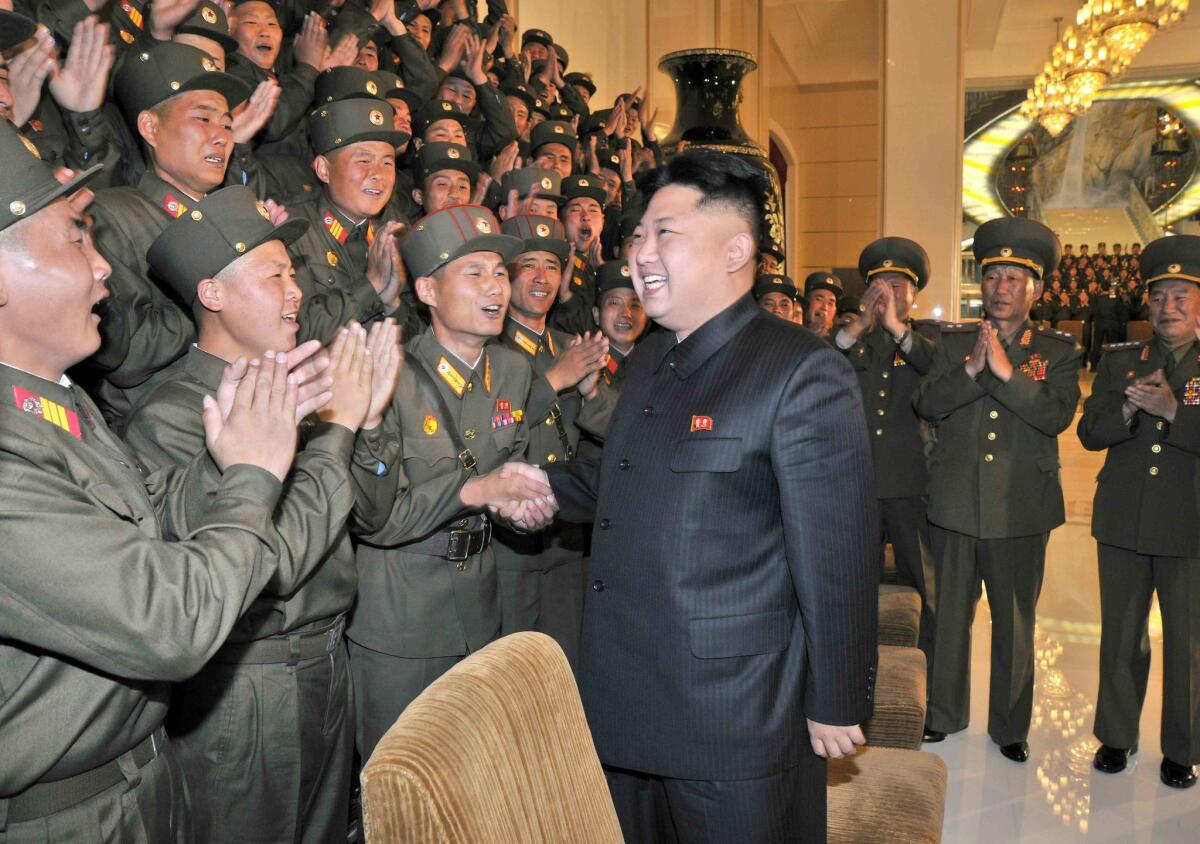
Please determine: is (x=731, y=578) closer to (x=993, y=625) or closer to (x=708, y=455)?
(x=708, y=455)

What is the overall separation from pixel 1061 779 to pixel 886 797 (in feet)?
5.63

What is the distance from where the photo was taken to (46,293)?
1.29m

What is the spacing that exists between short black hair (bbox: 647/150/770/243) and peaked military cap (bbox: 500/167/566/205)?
2.53 metres

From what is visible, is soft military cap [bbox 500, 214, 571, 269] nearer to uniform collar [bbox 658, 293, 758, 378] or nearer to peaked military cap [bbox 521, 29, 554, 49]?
uniform collar [bbox 658, 293, 758, 378]

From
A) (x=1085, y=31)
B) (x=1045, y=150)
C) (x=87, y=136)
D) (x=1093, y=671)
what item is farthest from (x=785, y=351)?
(x=1045, y=150)

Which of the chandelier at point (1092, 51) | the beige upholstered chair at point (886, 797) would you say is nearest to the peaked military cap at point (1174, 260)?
the beige upholstered chair at point (886, 797)

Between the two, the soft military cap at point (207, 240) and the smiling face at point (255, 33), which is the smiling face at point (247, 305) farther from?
the smiling face at point (255, 33)

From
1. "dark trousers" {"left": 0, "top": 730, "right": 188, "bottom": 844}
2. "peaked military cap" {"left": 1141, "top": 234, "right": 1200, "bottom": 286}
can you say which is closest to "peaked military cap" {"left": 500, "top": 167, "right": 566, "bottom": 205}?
"peaked military cap" {"left": 1141, "top": 234, "right": 1200, "bottom": 286}

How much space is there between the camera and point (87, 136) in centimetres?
262

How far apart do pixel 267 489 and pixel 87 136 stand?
5.88ft

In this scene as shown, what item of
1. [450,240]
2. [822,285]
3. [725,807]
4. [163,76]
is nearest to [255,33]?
[163,76]

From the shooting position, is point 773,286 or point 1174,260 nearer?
point 1174,260

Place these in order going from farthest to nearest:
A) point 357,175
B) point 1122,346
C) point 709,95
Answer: point 709,95 → point 1122,346 → point 357,175

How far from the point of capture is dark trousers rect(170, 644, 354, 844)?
6.03 ft
